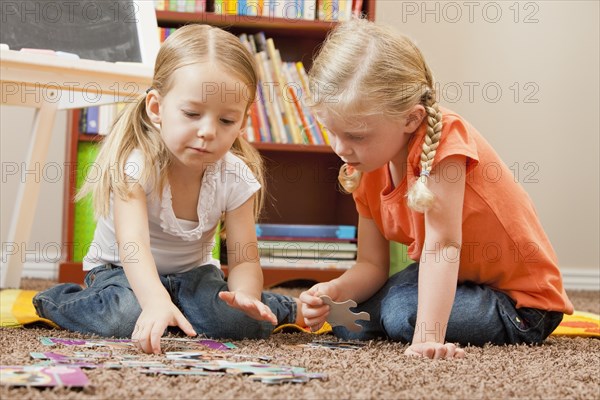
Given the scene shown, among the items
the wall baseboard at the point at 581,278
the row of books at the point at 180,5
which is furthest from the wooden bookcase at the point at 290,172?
the wall baseboard at the point at 581,278

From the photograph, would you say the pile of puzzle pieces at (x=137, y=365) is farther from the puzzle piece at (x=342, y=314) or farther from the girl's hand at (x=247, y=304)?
the puzzle piece at (x=342, y=314)

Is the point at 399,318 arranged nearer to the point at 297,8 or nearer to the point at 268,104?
the point at 268,104

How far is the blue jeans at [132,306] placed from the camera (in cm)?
120

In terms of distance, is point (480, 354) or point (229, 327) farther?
point (229, 327)

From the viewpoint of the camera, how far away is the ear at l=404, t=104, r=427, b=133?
111 cm

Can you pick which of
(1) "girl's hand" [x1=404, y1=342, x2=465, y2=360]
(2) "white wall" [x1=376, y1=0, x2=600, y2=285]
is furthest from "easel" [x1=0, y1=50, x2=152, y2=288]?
(2) "white wall" [x1=376, y1=0, x2=600, y2=285]

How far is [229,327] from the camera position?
121 cm

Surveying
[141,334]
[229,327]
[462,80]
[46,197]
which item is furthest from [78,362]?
[462,80]

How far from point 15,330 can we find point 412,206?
0.61 meters

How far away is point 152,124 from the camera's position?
1.29 m

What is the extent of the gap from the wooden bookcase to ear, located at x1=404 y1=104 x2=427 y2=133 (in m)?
1.08

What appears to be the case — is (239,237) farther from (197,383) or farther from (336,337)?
(197,383)

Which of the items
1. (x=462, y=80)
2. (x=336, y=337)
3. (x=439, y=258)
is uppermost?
(x=462, y=80)

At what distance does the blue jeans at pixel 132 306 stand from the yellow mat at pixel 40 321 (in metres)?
0.02
